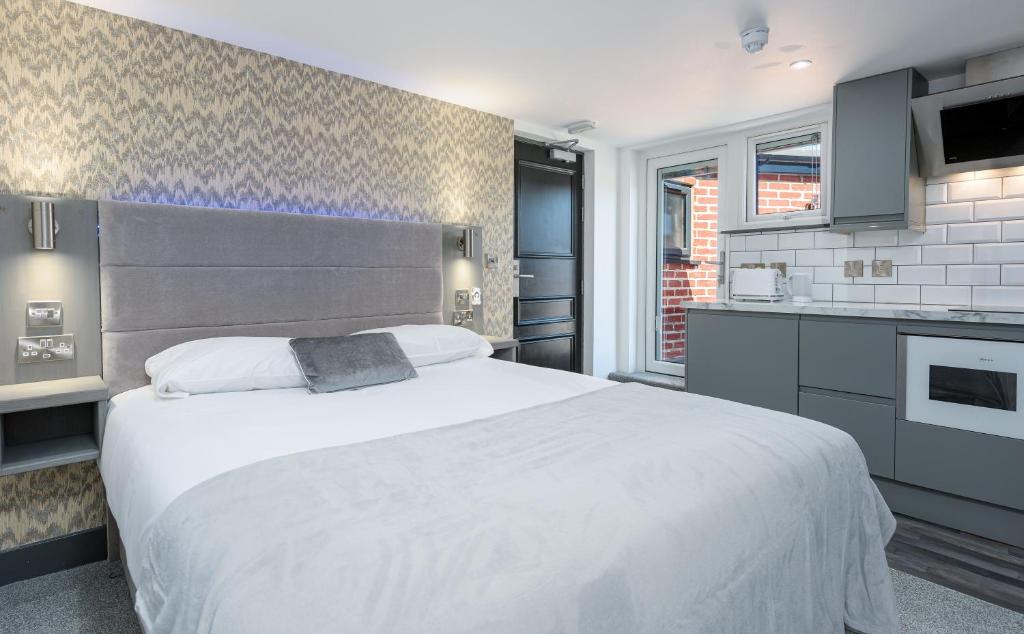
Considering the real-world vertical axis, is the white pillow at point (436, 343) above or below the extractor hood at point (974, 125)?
below

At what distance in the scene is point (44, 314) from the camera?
2.21 m

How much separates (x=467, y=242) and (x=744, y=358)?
5.97 feet

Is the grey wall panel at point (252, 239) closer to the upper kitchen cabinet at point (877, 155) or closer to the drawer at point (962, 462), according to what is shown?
the upper kitchen cabinet at point (877, 155)

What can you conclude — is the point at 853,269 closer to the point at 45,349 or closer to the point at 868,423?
the point at 868,423

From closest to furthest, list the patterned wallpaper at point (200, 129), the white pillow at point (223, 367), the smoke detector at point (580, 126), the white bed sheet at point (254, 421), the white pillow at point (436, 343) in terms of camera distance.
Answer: the white bed sheet at point (254, 421) < the white pillow at point (223, 367) < the patterned wallpaper at point (200, 129) < the white pillow at point (436, 343) < the smoke detector at point (580, 126)

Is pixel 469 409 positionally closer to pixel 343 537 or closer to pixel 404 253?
pixel 343 537

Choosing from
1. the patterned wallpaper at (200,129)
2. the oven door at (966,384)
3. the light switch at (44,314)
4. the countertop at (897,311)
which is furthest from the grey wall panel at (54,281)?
the oven door at (966,384)

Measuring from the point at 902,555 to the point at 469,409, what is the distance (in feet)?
6.41

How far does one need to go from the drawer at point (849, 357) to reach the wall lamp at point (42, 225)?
138 inches

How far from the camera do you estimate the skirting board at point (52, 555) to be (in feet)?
7.26

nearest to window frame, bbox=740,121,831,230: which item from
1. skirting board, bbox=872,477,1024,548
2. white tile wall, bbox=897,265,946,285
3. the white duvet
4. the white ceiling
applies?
the white ceiling

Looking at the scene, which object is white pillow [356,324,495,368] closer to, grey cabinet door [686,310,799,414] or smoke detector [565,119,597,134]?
grey cabinet door [686,310,799,414]

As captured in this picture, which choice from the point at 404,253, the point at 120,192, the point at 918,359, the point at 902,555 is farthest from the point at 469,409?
the point at 918,359

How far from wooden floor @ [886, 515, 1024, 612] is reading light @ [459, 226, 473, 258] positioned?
2.59 meters
